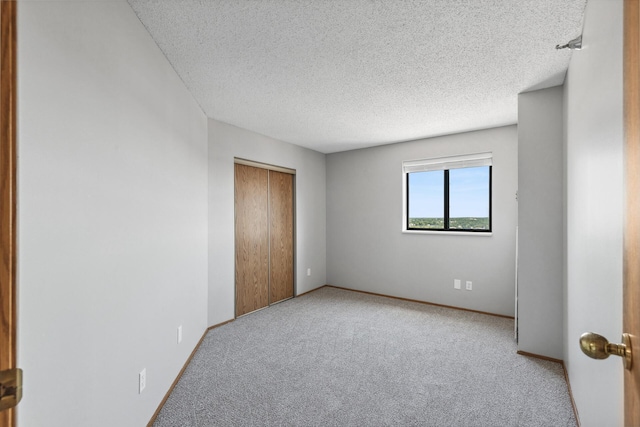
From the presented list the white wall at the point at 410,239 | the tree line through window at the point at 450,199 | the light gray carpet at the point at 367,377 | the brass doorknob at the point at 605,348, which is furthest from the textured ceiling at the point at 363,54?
the light gray carpet at the point at 367,377

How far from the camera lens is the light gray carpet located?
1.90 meters

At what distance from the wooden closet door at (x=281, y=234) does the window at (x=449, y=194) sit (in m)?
1.80

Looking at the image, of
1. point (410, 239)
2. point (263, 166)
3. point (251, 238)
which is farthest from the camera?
point (410, 239)

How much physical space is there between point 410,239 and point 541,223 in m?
1.95

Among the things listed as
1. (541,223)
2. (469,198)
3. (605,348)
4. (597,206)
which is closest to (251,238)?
(469,198)

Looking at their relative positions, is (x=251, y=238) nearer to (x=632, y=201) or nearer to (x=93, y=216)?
(x=93, y=216)

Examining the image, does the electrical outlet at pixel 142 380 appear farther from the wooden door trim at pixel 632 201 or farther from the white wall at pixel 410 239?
the white wall at pixel 410 239

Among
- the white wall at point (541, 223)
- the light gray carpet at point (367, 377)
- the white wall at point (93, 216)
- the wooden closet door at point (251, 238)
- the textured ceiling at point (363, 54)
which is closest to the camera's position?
the white wall at point (93, 216)

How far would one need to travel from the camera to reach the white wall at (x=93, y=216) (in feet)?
3.13

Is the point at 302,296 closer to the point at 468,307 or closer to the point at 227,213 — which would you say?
the point at 227,213

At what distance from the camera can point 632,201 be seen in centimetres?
62

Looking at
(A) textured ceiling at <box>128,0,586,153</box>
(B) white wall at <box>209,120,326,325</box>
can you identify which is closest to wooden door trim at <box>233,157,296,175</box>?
(B) white wall at <box>209,120,326,325</box>

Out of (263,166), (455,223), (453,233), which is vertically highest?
(263,166)

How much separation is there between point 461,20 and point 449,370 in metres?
2.51
